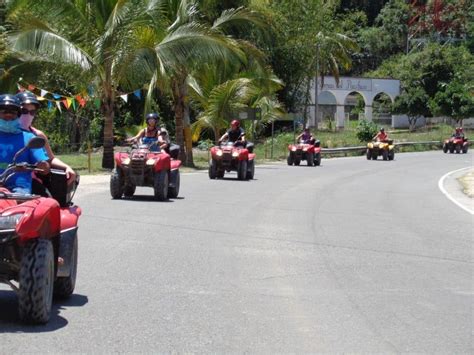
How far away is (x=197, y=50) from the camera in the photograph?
28.8 metres

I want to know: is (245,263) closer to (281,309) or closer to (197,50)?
(281,309)

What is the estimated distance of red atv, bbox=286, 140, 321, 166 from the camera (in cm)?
3772

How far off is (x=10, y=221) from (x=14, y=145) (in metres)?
1.18

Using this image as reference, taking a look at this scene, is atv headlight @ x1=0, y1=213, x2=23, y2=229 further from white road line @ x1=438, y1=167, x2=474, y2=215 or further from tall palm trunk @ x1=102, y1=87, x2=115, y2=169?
tall palm trunk @ x1=102, y1=87, x2=115, y2=169

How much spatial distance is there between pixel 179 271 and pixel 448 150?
49271mm

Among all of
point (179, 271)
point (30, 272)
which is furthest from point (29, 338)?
point (179, 271)

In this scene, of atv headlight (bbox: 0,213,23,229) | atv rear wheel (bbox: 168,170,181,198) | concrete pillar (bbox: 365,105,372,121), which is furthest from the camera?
concrete pillar (bbox: 365,105,372,121)

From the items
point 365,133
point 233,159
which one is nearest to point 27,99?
point 233,159

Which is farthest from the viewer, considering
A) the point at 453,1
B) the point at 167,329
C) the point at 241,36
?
the point at 453,1

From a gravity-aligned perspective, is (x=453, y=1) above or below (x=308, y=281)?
above

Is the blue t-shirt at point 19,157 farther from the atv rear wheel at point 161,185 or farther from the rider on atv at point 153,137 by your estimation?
the rider on atv at point 153,137

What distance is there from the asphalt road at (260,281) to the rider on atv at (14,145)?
1073mm

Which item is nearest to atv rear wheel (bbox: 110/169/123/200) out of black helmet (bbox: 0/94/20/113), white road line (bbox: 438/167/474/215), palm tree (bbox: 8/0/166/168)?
white road line (bbox: 438/167/474/215)

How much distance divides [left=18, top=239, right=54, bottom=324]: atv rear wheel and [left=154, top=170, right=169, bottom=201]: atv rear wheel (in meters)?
11.3
